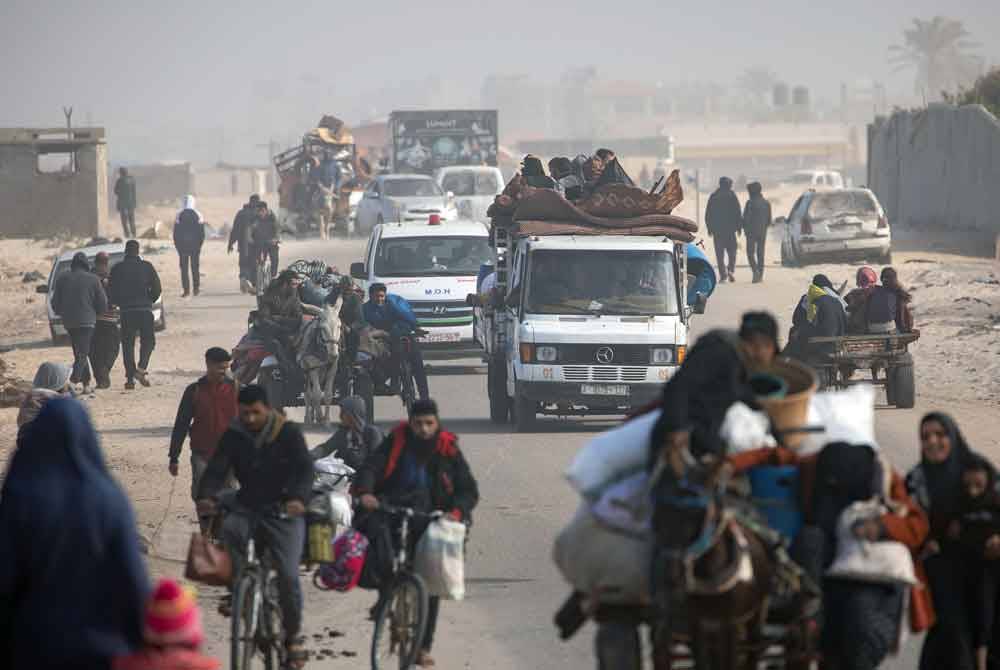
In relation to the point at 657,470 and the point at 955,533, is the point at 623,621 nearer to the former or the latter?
the point at 657,470

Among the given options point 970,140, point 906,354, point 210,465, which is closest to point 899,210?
point 970,140

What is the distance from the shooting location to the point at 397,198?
1880 inches

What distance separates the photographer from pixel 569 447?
60.7ft

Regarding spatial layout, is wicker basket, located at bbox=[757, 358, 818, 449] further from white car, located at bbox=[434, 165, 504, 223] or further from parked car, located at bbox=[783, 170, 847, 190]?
parked car, located at bbox=[783, 170, 847, 190]

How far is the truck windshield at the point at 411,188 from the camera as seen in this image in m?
48.3

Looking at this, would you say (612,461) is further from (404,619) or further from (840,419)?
(404,619)

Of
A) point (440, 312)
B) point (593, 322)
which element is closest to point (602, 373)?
point (593, 322)

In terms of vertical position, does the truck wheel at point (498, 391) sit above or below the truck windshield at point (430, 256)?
below

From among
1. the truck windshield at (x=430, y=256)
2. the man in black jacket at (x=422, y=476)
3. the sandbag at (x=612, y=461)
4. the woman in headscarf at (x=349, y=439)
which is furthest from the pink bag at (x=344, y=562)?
the truck windshield at (x=430, y=256)

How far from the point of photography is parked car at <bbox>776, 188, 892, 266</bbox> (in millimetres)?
38094

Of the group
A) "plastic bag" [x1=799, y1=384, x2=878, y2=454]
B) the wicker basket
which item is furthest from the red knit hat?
"plastic bag" [x1=799, y1=384, x2=878, y2=454]

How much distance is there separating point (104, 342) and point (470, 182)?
27.5 metres

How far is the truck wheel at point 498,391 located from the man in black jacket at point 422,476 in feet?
33.2

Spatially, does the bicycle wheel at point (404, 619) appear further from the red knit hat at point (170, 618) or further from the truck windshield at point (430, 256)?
the truck windshield at point (430, 256)
